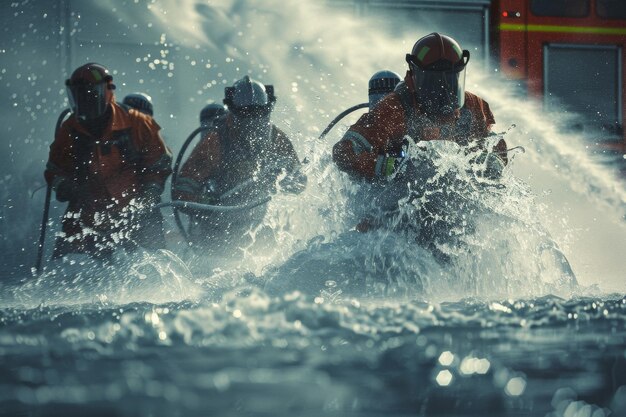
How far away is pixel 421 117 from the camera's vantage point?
5.03 meters

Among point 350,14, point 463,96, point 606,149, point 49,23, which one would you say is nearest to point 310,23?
point 350,14

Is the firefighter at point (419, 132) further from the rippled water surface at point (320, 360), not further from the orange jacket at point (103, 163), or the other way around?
the orange jacket at point (103, 163)

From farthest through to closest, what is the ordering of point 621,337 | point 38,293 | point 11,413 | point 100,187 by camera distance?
point 100,187, point 38,293, point 621,337, point 11,413

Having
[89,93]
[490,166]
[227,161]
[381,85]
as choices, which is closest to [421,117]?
[490,166]

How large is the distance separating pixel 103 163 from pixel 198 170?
76cm

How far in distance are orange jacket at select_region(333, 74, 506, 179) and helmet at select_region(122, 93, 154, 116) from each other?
3641 mm

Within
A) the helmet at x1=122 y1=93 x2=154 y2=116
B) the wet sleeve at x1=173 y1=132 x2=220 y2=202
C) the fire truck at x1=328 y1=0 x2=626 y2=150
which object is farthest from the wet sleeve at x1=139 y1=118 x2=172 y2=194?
the fire truck at x1=328 y1=0 x2=626 y2=150

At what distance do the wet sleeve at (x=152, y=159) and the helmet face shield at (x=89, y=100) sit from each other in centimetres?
29

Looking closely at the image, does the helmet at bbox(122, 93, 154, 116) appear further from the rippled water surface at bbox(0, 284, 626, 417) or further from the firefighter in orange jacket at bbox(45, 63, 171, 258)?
the rippled water surface at bbox(0, 284, 626, 417)

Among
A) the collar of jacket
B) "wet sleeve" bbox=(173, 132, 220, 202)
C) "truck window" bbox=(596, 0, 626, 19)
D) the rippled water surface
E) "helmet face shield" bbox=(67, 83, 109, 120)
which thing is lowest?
the rippled water surface

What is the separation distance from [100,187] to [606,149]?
5.09m

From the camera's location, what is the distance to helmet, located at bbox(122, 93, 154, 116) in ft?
27.2

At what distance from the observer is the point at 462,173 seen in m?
4.87

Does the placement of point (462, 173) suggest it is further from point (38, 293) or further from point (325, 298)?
point (38, 293)
